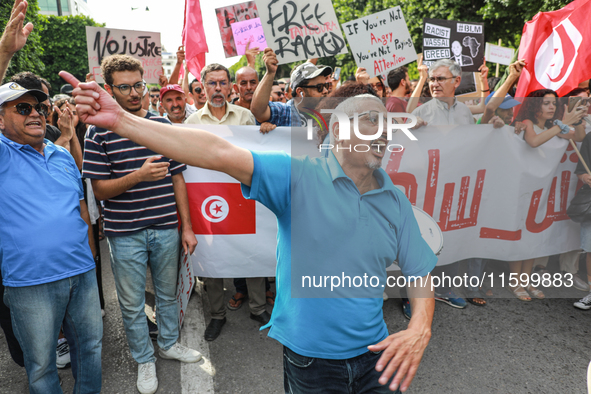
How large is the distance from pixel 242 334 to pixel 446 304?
1962 millimetres

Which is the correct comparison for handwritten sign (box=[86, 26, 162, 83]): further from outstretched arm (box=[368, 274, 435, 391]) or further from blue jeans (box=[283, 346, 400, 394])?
outstretched arm (box=[368, 274, 435, 391])

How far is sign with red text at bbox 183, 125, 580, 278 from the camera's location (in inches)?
126

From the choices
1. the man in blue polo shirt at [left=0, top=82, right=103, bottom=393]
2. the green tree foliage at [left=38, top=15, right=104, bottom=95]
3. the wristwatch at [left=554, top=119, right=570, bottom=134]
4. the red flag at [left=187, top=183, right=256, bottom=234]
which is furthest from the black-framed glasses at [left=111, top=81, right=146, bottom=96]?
the green tree foliage at [left=38, top=15, right=104, bottom=95]

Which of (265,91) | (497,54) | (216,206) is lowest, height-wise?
(216,206)

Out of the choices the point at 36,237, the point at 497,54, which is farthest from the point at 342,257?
the point at 497,54

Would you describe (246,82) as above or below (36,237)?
above

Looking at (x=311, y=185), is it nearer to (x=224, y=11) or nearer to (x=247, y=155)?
(x=247, y=155)

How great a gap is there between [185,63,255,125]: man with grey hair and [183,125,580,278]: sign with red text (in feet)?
0.84

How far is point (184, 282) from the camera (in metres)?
2.99

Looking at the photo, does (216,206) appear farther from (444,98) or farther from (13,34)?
(444,98)

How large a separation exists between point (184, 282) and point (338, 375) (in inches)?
69.2

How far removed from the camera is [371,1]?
19062 millimetres

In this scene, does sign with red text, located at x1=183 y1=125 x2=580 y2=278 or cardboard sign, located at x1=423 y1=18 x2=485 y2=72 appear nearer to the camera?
sign with red text, located at x1=183 y1=125 x2=580 y2=278

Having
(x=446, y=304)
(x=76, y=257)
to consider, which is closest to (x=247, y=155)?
(x=76, y=257)
